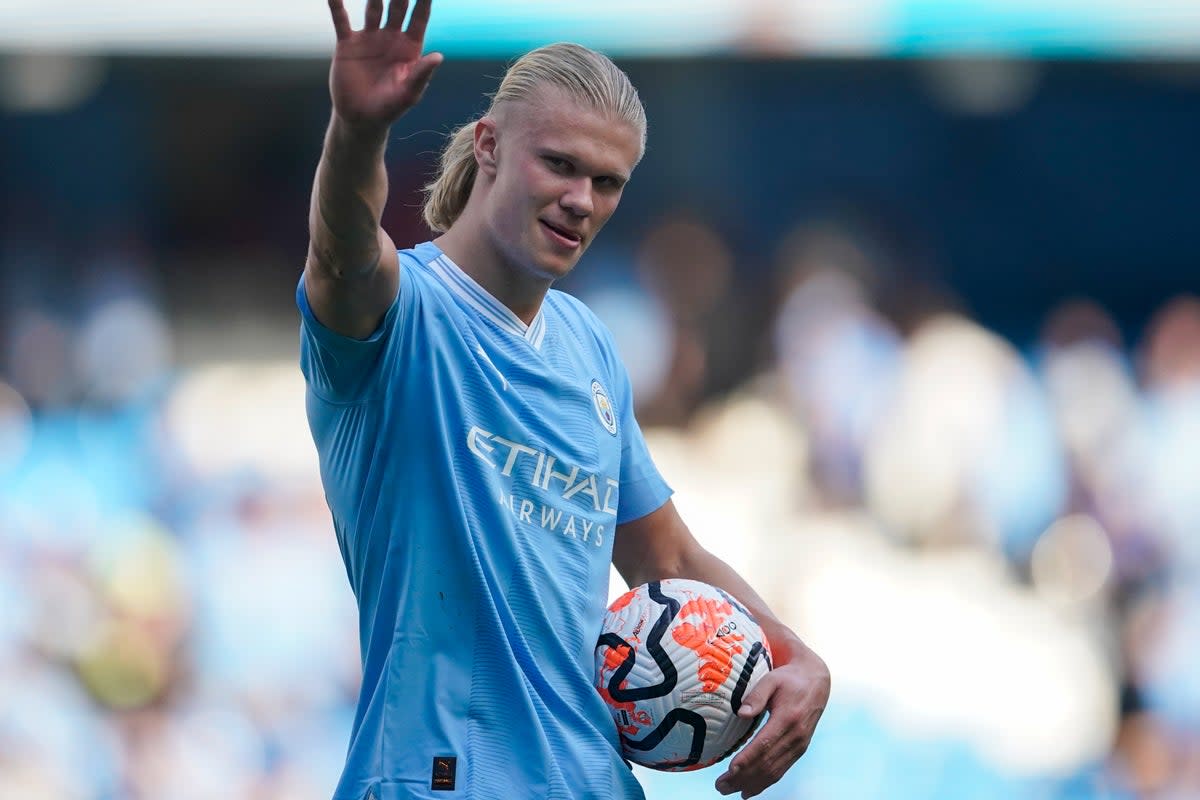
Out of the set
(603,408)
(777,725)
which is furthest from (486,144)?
(777,725)

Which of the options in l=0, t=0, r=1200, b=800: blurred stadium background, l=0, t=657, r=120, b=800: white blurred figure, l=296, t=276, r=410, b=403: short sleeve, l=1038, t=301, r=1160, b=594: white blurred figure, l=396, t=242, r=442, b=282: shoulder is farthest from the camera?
l=1038, t=301, r=1160, b=594: white blurred figure

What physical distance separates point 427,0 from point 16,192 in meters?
9.77

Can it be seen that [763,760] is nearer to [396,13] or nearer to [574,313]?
[574,313]

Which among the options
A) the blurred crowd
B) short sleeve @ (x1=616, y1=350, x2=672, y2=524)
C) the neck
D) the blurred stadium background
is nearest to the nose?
the neck

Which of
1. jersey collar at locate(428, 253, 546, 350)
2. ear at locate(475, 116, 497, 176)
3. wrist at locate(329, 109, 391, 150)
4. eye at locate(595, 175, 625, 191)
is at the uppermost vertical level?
ear at locate(475, 116, 497, 176)

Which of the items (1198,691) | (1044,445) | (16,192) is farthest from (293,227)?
(1198,691)

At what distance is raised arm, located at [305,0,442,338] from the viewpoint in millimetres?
2453

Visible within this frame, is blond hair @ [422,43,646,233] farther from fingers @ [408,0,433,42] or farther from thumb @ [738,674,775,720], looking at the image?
thumb @ [738,674,775,720]

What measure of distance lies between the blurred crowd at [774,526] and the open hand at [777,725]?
4416 mm

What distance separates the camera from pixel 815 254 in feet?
37.2

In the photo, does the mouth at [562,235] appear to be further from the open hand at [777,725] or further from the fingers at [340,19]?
the open hand at [777,725]

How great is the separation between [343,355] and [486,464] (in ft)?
1.15

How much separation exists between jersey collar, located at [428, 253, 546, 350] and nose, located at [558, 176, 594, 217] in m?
0.23

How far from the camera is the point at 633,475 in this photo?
331cm
